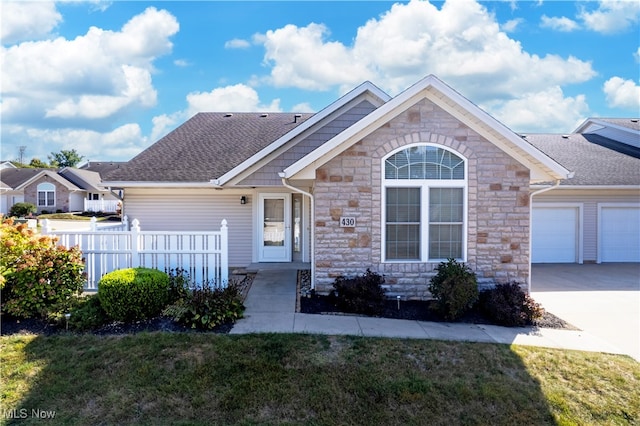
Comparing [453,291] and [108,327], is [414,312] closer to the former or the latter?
[453,291]

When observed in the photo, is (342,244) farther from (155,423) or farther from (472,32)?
(472,32)

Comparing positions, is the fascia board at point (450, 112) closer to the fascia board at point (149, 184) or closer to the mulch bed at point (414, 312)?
the mulch bed at point (414, 312)

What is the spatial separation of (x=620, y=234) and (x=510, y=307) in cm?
1064

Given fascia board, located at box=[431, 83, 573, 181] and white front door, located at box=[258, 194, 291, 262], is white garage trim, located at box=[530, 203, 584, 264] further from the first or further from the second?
white front door, located at box=[258, 194, 291, 262]

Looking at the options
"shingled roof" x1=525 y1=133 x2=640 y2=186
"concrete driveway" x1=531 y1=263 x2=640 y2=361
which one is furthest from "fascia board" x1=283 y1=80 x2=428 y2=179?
"shingled roof" x1=525 y1=133 x2=640 y2=186

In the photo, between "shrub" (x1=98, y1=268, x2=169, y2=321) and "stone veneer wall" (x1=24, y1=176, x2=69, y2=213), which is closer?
"shrub" (x1=98, y1=268, x2=169, y2=321)

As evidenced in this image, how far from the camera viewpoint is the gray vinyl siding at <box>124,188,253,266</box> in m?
11.9

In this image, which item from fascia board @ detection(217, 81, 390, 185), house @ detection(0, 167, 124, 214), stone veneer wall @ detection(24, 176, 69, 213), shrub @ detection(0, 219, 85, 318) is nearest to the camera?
shrub @ detection(0, 219, 85, 318)

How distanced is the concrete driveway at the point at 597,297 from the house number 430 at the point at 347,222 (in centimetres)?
487

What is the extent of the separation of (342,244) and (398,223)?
1.36m

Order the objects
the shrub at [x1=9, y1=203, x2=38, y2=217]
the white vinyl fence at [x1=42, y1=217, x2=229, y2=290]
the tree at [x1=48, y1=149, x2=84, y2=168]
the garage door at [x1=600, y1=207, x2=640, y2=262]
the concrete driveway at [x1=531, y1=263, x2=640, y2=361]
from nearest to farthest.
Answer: the concrete driveway at [x1=531, y1=263, x2=640, y2=361], the white vinyl fence at [x1=42, y1=217, x2=229, y2=290], the garage door at [x1=600, y1=207, x2=640, y2=262], the shrub at [x1=9, y1=203, x2=38, y2=217], the tree at [x1=48, y1=149, x2=84, y2=168]

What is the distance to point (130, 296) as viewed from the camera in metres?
6.31

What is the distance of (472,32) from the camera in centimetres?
1073

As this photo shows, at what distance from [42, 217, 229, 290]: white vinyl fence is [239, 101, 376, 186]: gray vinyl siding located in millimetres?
2745
